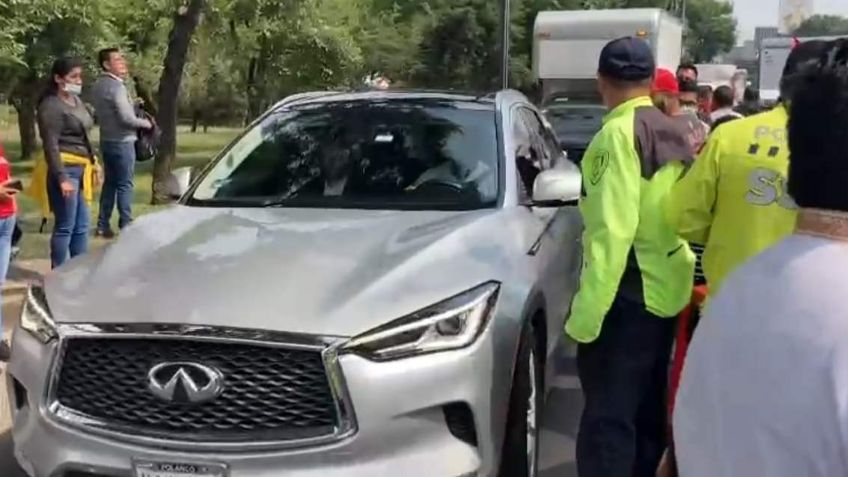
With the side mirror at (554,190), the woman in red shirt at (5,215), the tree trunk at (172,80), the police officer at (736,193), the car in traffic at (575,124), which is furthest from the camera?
the car in traffic at (575,124)

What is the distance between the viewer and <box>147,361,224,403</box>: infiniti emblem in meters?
3.65

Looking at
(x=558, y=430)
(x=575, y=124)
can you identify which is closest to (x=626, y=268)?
(x=558, y=430)

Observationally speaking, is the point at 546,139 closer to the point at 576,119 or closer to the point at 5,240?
the point at 5,240

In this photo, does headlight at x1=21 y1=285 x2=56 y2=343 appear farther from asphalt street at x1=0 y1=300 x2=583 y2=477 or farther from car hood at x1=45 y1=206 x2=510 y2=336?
asphalt street at x1=0 y1=300 x2=583 y2=477

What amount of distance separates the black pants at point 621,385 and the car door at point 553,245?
657mm

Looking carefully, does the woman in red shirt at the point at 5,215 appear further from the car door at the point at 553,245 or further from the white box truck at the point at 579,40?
the white box truck at the point at 579,40

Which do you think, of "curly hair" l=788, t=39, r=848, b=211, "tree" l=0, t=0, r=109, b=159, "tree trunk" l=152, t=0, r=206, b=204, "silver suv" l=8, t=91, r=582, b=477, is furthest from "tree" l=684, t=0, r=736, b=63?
"curly hair" l=788, t=39, r=848, b=211

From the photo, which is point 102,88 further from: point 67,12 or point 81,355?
point 67,12

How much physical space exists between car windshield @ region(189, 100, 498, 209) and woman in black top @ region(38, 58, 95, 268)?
9.23 feet

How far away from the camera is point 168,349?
3707mm

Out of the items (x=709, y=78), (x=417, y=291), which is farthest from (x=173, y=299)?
(x=709, y=78)

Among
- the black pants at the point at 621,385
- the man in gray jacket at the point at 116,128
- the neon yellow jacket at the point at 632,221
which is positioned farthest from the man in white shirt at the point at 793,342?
the man in gray jacket at the point at 116,128

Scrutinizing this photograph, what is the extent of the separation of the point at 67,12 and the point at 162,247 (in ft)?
54.0

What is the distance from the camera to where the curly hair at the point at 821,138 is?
59.8 inches
